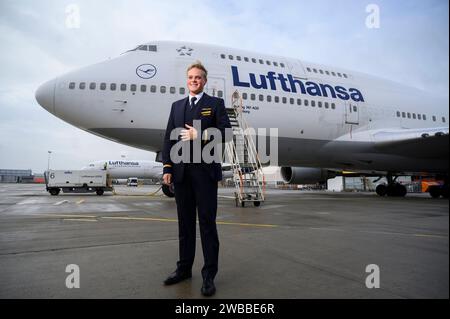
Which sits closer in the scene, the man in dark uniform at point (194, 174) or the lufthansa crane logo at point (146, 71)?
the man in dark uniform at point (194, 174)

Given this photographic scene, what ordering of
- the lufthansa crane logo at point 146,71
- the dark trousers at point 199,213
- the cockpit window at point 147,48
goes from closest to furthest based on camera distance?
the dark trousers at point 199,213, the lufthansa crane logo at point 146,71, the cockpit window at point 147,48

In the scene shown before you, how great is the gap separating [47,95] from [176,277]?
921cm

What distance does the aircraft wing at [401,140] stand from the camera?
1132 centimetres

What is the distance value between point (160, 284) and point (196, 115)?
4.63ft

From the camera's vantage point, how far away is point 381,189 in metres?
17.8

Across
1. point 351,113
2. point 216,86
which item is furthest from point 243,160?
point 351,113

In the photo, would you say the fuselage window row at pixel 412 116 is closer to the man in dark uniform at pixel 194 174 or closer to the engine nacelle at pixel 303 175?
the engine nacelle at pixel 303 175

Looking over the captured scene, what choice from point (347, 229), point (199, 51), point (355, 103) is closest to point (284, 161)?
point (355, 103)

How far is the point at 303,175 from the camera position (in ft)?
56.0

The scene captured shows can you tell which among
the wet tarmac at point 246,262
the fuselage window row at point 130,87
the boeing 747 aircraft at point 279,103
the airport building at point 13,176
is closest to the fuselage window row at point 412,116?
the boeing 747 aircraft at point 279,103

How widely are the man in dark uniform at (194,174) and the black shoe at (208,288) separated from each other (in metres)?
0.20

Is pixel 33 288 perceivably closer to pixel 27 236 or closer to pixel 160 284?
pixel 160 284

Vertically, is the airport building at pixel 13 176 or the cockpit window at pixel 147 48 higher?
the cockpit window at pixel 147 48

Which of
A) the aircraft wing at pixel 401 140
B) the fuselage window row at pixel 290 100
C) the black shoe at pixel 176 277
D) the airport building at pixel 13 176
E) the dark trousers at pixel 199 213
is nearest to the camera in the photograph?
the black shoe at pixel 176 277
